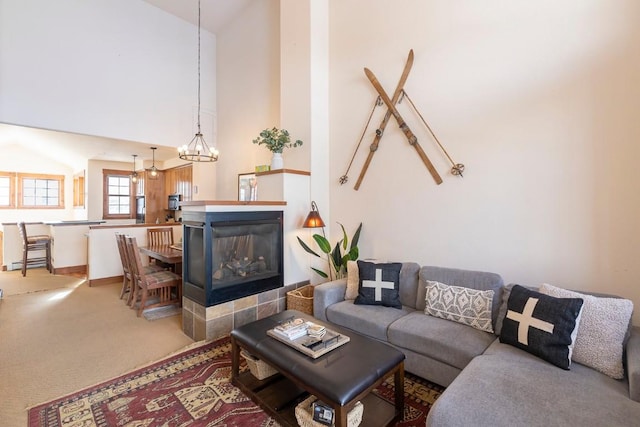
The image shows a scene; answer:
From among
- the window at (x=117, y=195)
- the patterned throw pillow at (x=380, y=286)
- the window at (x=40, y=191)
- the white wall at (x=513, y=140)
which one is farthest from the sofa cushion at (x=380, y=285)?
the window at (x=40, y=191)

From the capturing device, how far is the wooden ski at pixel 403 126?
2932mm

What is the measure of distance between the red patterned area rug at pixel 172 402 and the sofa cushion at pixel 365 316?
40cm

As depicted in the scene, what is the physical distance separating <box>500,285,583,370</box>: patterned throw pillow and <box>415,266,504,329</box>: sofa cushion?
290mm

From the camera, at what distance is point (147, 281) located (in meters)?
3.67

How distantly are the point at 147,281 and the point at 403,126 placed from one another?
3.54 metres

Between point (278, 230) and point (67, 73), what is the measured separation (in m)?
4.13

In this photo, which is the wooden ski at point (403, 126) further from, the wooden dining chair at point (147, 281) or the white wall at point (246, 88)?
the wooden dining chair at point (147, 281)

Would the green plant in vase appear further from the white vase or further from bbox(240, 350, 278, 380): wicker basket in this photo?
bbox(240, 350, 278, 380): wicker basket

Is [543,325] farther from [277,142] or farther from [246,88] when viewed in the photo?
[246,88]

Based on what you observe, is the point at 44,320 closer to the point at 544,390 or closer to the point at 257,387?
the point at 257,387

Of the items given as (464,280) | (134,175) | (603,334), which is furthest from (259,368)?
(134,175)

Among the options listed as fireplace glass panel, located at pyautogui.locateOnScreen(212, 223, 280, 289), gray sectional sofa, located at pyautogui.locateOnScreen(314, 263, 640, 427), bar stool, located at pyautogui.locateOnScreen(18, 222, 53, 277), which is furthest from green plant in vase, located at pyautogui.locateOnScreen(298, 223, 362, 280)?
bar stool, located at pyautogui.locateOnScreen(18, 222, 53, 277)

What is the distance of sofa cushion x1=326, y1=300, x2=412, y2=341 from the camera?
2412 millimetres

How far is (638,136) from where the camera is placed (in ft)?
6.57
